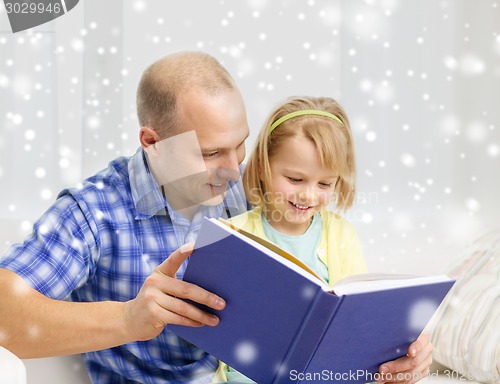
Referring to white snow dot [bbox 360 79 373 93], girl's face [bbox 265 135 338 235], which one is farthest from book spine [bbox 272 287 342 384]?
white snow dot [bbox 360 79 373 93]

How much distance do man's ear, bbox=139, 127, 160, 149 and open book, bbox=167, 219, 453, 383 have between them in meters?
0.46

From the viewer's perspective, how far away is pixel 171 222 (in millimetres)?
1300

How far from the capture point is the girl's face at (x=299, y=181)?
129 cm

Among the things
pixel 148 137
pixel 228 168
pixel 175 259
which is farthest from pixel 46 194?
pixel 175 259

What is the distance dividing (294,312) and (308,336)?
4 centimetres

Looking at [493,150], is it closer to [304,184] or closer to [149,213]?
[304,184]

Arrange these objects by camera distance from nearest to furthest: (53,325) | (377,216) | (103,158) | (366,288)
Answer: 1. (366,288)
2. (53,325)
3. (103,158)
4. (377,216)

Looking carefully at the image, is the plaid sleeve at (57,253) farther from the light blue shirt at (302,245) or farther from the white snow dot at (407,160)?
the white snow dot at (407,160)

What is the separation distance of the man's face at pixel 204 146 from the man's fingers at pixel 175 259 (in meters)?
0.36

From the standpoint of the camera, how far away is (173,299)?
0.91m

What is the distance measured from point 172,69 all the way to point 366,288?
2.04 feet

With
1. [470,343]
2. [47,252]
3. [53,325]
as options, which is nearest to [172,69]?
[47,252]

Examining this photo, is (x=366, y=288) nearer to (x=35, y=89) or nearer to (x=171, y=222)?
(x=171, y=222)

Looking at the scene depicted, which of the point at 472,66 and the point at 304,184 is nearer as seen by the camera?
the point at 304,184
